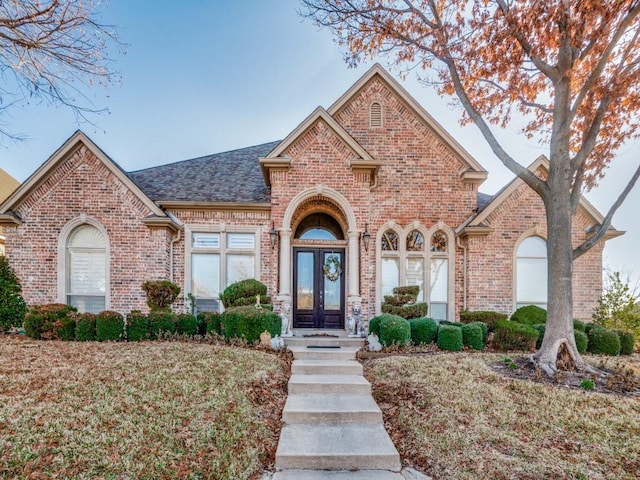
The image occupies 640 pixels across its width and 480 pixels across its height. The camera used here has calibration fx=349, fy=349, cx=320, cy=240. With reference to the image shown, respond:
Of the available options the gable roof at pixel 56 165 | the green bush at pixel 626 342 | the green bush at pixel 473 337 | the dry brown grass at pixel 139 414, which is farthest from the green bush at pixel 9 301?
the green bush at pixel 626 342

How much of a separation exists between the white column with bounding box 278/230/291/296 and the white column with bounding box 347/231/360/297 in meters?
1.70

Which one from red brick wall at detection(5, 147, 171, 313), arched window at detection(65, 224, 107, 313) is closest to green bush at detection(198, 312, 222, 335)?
red brick wall at detection(5, 147, 171, 313)

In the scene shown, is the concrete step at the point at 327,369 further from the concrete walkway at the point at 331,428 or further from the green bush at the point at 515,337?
the green bush at the point at 515,337

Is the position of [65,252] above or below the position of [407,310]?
above

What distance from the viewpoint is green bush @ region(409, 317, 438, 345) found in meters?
8.09

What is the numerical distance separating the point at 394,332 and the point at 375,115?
6.64 metres

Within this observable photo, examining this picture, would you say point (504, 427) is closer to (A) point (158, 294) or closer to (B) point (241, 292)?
(B) point (241, 292)

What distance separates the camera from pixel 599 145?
7.75 meters

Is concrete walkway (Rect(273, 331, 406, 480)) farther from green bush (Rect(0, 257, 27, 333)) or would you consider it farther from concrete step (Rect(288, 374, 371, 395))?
green bush (Rect(0, 257, 27, 333))

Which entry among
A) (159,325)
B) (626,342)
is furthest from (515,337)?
(159,325)

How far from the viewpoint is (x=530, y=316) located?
9.04 meters

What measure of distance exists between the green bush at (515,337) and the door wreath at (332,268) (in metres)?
4.50

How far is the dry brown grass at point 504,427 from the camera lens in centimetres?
364

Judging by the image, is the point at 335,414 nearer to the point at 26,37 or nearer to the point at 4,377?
the point at 4,377
